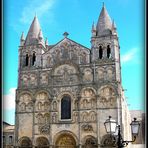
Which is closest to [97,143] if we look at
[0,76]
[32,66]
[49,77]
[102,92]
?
[102,92]

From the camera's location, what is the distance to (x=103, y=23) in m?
31.9

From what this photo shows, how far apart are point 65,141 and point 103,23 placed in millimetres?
12349

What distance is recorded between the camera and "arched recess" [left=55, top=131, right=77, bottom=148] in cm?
2916

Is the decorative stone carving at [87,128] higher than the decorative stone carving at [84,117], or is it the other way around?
the decorative stone carving at [84,117]

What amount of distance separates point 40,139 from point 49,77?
6168 mm

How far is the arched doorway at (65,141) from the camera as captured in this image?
2923 cm

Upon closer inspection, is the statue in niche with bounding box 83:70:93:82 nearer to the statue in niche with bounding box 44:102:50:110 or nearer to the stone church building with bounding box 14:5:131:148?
the stone church building with bounding box 14:5:131:148

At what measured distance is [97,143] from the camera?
1105 inches

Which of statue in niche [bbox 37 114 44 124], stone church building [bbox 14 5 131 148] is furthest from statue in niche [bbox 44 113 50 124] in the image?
statue in niche [bbox 37 114 44 124]

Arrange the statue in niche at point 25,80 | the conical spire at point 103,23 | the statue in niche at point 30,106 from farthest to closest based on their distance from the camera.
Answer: the statue in niche at point 25,80 < the conical spire at point 103,23 < the statue in niche at point 30,106

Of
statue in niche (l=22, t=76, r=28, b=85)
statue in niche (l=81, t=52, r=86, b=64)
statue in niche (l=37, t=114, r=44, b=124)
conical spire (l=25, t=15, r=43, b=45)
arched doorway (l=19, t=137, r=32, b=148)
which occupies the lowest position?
arched doorway (l=19, t=137, r=32, b=148)

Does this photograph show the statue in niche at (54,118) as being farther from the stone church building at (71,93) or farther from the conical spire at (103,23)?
the conical spire at (103,23)

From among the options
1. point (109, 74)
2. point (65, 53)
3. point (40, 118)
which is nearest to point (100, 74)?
point (109, 74)

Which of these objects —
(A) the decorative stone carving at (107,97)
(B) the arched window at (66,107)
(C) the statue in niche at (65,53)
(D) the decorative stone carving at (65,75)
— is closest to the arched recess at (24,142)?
(B) the arched window at (66,107)
